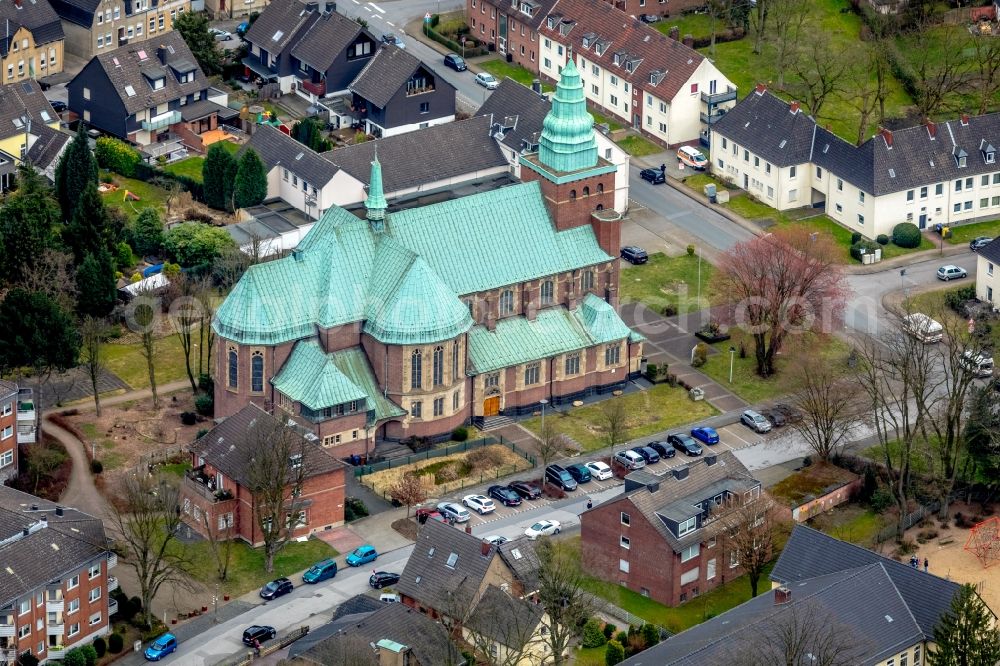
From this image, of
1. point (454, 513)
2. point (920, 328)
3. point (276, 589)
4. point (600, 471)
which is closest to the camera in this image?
point (276, 589)

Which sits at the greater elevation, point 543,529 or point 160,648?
point 543,529

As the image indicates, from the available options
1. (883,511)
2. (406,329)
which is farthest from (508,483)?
(883,511)

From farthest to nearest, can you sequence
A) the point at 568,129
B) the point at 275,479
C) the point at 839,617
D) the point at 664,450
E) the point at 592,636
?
the point at 568,129
the point at 664,450
the point at 275,479
the point at 592,636
the point at 839,617

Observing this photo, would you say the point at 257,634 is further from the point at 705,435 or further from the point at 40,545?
the point at 705,435

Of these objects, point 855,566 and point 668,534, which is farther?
point 668,534

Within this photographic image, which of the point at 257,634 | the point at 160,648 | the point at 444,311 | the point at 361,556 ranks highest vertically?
the point at 444,311

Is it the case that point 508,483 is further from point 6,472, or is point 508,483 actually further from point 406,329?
point 6,472

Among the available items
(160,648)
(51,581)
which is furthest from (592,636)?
(51,581)
